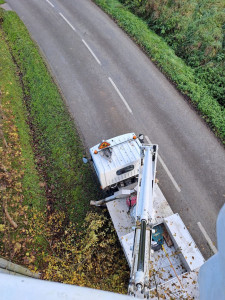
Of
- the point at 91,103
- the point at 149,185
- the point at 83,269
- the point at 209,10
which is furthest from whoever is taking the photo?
the point at 209,10

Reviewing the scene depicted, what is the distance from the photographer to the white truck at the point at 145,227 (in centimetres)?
733

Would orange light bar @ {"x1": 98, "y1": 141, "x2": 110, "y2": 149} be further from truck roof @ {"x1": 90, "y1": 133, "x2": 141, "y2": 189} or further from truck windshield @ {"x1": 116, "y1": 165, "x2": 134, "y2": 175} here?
truck windshield @ {"x1": 116, "y1": 165, "x2": 134, "y2": 175}

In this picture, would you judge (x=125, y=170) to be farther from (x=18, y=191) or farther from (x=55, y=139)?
(x=18, y=191)

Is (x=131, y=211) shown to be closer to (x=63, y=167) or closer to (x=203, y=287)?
(x=63, y=167)

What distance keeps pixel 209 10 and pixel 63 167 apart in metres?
19.6

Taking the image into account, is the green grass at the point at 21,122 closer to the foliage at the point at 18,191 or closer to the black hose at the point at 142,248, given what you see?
the foliage at the point at 18,191

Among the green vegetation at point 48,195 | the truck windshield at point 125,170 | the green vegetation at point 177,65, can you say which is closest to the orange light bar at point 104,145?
the truck windshield at point 125,170

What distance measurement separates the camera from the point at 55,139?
15.4 meters

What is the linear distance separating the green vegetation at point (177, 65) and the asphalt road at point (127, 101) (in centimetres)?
59

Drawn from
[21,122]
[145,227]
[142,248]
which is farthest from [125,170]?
[21,122]

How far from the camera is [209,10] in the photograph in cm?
2141

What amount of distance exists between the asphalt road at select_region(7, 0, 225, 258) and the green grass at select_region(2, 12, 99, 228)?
0.88 metres

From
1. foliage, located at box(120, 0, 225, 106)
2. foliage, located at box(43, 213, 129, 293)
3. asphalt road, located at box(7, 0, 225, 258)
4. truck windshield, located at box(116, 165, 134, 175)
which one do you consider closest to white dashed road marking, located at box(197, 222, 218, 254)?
asphalt road, located at box(7, 0, 225, 258)

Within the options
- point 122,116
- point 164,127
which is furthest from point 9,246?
point 164,127
